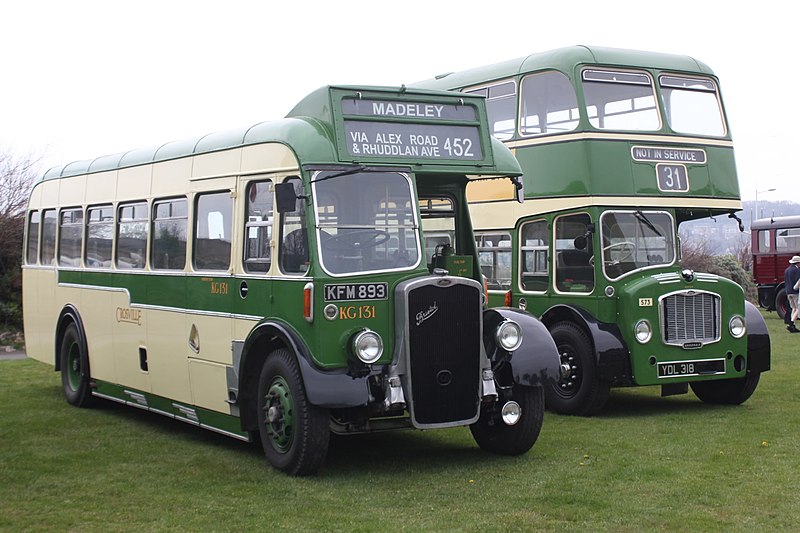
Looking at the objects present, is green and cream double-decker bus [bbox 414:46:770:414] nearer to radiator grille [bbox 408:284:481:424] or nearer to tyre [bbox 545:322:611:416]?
tyre [bbox 545:322:611:416]

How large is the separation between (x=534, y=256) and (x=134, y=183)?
4972 mm

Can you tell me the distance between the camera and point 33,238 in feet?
53.5

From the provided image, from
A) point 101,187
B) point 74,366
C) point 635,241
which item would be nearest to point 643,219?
point 635,241

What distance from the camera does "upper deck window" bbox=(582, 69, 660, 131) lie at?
13.9 meters

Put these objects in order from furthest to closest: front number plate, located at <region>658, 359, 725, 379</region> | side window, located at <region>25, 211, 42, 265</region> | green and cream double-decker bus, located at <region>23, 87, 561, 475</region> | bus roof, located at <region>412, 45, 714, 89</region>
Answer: side window, located at <region>25, 211, 42, 265</region> < bus roof, located at <region>412, 45, 714, 89</region> < front number plate, located at <region>658, 359, 725, 379</region> < green and cream double-decker bus, located at <region>23, 87, 561, 475</region>

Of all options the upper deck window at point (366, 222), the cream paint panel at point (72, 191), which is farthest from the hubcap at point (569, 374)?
the cream paint panel at point (72, 191)

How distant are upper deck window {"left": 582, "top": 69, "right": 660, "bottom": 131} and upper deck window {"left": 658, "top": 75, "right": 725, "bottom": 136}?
0.71 ft

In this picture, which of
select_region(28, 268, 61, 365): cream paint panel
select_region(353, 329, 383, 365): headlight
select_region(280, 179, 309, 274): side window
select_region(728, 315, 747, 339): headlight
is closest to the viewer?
select_region(353, 329, 383, 365): headlight

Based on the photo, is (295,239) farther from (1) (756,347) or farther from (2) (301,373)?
(1) (756,347)

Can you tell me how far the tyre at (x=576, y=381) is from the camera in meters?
13.1

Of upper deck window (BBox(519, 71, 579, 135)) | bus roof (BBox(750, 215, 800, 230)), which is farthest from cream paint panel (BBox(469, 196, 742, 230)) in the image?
bus roof (BBox(750, 215, 800, 230))

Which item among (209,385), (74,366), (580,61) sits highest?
(580,61)

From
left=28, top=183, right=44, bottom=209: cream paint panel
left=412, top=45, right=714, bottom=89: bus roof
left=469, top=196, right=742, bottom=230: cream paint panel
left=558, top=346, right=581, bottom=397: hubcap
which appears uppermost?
left=412, top=45, right=714, bottom=89: bus roof

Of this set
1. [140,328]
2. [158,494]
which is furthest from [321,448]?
[140,328]
